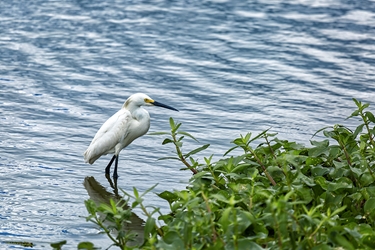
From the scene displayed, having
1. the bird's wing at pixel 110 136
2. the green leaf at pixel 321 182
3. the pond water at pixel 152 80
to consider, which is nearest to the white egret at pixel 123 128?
the bird's wing at pixel 110 136

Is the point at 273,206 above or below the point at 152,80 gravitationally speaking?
above

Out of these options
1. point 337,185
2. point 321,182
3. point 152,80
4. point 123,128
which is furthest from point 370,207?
point 152,80

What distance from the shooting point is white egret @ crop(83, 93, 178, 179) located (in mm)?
8188

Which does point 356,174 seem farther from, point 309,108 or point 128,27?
point 128,27

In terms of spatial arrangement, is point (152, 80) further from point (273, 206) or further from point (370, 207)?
point (273, 206)

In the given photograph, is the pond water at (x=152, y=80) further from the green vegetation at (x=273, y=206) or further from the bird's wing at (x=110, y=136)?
the green vegetation at (x=273, y=206)

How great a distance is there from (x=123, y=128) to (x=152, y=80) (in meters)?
3.50

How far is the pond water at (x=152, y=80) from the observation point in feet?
25.4

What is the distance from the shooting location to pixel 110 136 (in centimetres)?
821

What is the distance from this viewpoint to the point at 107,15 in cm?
1560

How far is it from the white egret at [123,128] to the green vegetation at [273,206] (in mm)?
2524

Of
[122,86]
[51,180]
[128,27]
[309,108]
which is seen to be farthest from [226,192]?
[128,27]

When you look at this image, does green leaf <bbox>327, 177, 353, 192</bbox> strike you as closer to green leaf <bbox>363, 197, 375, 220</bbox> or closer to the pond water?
green leaf <bbox>363, 197, 375, 220</bbox>

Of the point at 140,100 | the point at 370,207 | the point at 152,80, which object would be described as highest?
the point at 370,207
